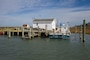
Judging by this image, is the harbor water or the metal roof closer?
the harbor water

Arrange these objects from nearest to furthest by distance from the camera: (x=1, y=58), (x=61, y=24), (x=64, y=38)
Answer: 1. (x=1, y=58)
2. (x=64, y=38)
3. (x=61, y=24)

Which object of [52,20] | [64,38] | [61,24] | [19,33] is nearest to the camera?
[64,38]

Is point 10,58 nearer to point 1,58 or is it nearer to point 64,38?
point 1,58

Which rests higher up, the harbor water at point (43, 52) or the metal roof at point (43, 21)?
the metal roof at point (43, 21)

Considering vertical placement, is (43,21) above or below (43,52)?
above

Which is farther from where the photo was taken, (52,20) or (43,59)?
(52,20)

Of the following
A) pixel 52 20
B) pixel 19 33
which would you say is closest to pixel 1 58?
pixel 52 20

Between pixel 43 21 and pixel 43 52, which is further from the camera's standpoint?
pixel 43 21

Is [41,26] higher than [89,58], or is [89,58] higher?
[41,26]

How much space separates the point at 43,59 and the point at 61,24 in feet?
148

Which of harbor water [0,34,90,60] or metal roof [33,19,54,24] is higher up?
metal roof [33,19,54,24]

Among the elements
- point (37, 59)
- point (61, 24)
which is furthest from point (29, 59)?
point (61, 24)

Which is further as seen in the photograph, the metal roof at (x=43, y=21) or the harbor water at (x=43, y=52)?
the metal roof at (x=43, y=21)

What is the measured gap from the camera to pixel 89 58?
1059 inches
